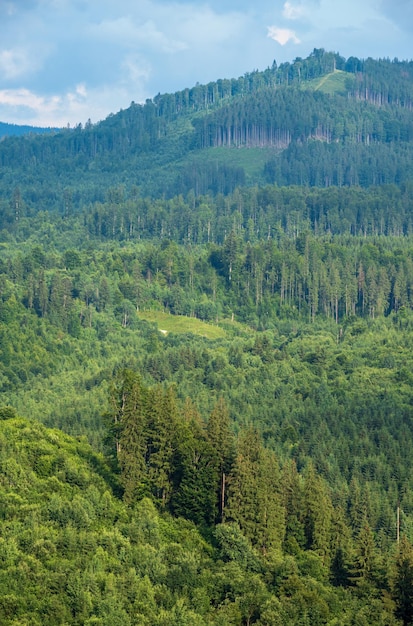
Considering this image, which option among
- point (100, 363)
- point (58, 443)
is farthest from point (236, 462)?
point (100, 363)

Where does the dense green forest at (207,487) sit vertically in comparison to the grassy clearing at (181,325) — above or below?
below

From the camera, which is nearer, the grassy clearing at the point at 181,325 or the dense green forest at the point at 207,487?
the dense green forest at the point at 207,487

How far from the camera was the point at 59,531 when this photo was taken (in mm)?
73938

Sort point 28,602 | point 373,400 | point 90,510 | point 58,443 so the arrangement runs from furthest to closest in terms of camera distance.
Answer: point 373,400 < point 58,443 < point 90,510 < point 28,602

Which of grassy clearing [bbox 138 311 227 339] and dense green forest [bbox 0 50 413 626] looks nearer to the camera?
dense green forest [bbox 0 50 413 626]

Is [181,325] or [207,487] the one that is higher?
[181,325]

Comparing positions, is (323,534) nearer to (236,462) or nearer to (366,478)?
(236,462)

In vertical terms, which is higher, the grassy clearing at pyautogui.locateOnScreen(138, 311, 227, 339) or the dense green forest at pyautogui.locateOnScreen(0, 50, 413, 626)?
the grassy clearing at pyautogui.locateOnScreen(138, 311, 227, 339)

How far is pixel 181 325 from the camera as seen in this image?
18238 centimetres

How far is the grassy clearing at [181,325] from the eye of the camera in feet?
586

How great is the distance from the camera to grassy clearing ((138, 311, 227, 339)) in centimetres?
17875

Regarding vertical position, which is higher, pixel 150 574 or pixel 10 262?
pixel 10 262

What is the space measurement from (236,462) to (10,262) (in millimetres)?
113804

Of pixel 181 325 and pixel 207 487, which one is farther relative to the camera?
pixel 181 325
